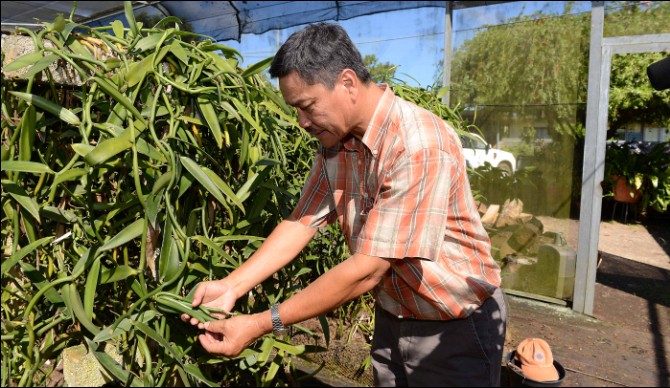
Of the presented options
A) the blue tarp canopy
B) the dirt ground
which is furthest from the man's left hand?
the blue tarp canopy

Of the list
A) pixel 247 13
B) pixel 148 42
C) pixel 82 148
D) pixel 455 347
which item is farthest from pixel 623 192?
pixel 82 148

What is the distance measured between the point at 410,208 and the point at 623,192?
5645 mm

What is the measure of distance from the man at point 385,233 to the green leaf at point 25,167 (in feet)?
0.91

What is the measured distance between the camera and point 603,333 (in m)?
2.94

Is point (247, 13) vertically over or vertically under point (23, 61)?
over

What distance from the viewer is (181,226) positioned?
862 mm

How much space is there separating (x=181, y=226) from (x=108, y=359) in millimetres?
214

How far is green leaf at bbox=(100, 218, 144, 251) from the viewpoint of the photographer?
0.77m

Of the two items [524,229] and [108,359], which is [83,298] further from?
[524,229]

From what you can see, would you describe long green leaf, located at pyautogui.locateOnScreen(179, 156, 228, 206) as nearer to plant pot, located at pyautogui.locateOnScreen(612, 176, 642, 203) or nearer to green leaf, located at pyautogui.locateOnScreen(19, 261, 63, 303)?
green leaf, located at pyautogui.locateOnScreen(19, 261, 63, 303)

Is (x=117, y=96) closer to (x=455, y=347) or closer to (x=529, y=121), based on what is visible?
(x=455, y=347)

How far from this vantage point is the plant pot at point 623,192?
575 cm

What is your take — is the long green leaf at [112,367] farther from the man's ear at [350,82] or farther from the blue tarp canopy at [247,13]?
the blue tarp canopy at [247,13]

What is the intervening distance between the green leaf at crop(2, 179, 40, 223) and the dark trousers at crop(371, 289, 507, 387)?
73cm
